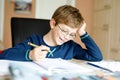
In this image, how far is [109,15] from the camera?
9.32 ft

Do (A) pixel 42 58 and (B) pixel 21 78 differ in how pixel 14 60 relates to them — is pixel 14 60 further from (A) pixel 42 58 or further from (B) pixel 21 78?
(B) pixel 21 78

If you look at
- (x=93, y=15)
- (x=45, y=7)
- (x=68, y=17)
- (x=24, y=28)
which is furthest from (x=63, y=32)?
(x=93, y=15)

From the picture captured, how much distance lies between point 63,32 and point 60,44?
108 mm

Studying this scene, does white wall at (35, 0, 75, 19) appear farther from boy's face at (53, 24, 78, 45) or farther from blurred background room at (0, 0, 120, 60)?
boy's face at (53, 24, 78, 45)

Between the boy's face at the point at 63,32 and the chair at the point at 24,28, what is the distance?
1.21 feet

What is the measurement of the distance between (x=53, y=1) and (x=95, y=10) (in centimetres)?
63

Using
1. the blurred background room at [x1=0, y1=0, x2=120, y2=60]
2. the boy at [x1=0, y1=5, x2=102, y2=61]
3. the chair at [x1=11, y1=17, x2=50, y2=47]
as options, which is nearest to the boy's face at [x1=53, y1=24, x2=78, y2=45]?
the boy at [x1=0, y1=5, x2=102, y2=61]

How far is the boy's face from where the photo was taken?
3.78 ft

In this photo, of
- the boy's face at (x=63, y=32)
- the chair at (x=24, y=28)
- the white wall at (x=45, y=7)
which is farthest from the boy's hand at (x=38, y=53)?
the white wall at (x=45, y=7)

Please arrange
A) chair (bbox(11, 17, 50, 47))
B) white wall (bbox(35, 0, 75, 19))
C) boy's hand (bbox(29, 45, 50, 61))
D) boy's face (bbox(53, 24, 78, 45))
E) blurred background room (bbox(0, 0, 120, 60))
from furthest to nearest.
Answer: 1. white wall (bbox(35, 0, 75, 19))
2. blurred background room (bbox(0, 0, 120, 60))
3. chair (bbox(11, 17, 50, 47))
4. boy's face (bbox(53, 24, 78, 45))
5. boy's hand (bbox(29, 45, 50, 61))

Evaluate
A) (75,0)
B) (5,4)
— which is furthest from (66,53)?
(75,0)

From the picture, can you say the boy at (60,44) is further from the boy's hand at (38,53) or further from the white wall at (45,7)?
the white wall at (45,7)

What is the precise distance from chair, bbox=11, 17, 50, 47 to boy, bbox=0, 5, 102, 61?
0.25 m

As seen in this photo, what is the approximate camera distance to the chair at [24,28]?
1491mm
